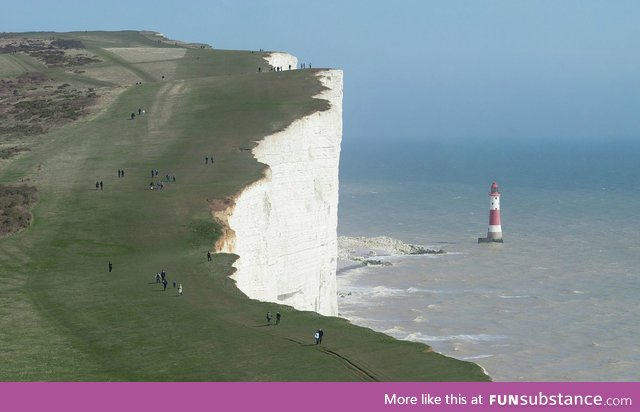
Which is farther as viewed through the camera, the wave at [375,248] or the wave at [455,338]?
the wave at [375,248]

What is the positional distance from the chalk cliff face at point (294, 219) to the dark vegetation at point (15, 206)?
11353 mm

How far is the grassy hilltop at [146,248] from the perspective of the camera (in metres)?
41.3

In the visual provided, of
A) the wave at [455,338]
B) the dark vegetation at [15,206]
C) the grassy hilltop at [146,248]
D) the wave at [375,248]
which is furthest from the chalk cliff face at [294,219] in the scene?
the wave at [375,248]

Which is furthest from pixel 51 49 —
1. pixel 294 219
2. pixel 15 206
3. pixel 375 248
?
pixel 15 206

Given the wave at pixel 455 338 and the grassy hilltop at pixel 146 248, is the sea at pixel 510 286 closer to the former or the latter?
the wave at pixel 455 338

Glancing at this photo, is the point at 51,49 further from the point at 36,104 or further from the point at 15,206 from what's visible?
the point at 15,206

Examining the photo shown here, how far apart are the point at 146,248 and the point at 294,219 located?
567 inches

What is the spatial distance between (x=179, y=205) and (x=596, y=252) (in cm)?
5318

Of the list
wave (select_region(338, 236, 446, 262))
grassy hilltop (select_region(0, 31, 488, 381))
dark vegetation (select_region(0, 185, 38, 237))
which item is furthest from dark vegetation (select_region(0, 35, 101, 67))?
dark vegetation (select_region(0, 185, 38, 237))

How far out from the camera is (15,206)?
6544cm

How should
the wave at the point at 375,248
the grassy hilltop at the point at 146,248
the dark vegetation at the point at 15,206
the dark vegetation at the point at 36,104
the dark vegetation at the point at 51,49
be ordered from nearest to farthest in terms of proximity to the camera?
1. the grassy hilltop at the point at 146,248
2. the dark vegetation at the point at 15,206
3. the dark vegetation at the point at 36,104
4. the wave at the point at 375,248
5. the dark vegetation at the point at 51,49

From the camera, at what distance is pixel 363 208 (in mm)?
156125

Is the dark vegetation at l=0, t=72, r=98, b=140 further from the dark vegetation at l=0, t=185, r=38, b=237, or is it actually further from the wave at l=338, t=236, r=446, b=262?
the wave at l=338, t=236, r=446, b=262
